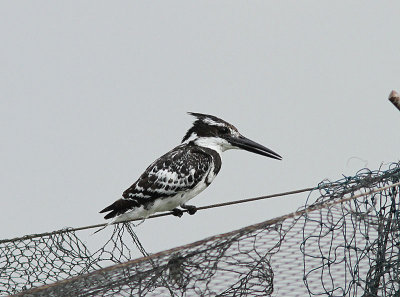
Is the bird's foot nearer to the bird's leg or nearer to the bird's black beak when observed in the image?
the bird's leg

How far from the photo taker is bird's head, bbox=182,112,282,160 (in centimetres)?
598

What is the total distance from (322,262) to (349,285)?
15 centimetres

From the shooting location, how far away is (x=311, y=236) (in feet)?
12.7

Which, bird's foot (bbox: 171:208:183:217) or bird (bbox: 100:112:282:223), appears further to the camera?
bird's foot (bbox: 171:208:183:217)

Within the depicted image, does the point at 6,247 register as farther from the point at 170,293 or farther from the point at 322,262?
the point at 322,262

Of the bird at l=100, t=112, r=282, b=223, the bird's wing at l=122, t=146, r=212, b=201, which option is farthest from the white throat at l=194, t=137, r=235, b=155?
the bird's wing at l=122, t=146, r=212, b=201

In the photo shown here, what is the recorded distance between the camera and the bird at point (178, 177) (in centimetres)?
554

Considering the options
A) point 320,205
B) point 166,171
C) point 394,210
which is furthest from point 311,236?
point 166,171

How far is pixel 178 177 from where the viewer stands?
→ 219 inches

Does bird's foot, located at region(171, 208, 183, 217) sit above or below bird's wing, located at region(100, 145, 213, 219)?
below

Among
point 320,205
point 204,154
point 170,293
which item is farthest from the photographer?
point 204,154

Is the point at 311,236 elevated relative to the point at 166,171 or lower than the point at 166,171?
lower

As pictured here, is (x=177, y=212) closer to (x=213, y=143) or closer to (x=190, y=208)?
(x=190, y=208)

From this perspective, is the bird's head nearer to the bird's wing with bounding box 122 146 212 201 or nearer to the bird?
the bird
